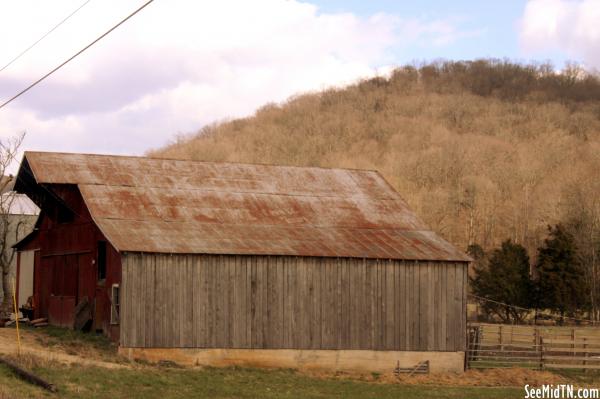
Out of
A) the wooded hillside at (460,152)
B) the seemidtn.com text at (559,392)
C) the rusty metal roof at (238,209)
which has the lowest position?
the seemidtn.com text at (559,392)

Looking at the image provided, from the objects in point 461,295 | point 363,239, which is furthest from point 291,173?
point 461,295

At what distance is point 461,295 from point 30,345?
49.8 feet

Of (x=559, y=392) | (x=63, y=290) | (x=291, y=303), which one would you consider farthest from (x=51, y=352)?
(x=559, y=392)

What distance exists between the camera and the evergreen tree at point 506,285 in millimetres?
58625

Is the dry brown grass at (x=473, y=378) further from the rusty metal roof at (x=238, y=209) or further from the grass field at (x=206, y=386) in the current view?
the rusty metal roof at (x=238, y=209)

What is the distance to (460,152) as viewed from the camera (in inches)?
5290

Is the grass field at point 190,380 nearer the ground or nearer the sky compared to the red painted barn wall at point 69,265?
nearer the ground

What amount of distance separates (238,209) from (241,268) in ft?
13.2

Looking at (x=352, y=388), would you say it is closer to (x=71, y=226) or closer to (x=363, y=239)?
(x=363, y=239)

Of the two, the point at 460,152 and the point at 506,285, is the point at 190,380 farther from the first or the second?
the point at 460,152

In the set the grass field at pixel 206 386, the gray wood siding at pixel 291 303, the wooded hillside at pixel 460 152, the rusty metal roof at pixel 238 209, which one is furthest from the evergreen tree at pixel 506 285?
the grass field at pixel 206 386

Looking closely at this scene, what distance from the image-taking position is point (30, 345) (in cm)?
2888

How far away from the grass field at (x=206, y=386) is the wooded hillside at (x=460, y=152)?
41954mm

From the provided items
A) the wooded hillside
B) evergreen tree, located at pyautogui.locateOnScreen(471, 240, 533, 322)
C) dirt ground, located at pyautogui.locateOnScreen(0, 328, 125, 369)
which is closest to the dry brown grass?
dirt ground, located at pyautogui.locateOnScreen(0, 328, 125, 369)
